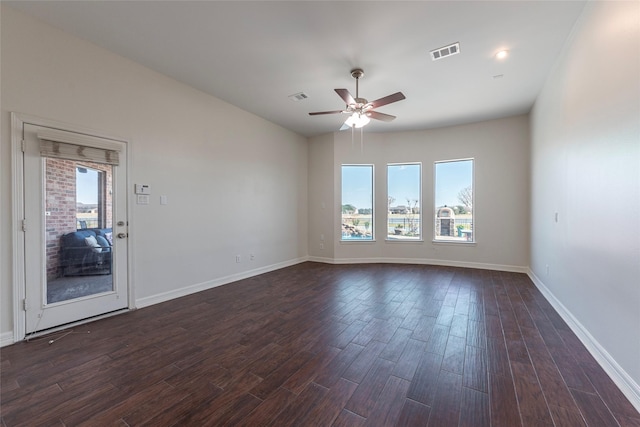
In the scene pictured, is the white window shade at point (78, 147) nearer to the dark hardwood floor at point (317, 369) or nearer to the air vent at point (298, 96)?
the dark hardwood floor at point (317, 369)

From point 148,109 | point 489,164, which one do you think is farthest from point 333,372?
point 489,164

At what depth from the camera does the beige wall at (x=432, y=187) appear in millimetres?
5297

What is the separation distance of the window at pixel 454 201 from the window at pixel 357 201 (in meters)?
1.53

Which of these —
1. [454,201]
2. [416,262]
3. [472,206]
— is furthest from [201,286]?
[472,206]

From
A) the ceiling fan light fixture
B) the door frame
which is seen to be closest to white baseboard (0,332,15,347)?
the door frame

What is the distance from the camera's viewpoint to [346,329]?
2805 mm

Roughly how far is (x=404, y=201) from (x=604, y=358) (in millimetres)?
4485

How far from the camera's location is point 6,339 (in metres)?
2.51

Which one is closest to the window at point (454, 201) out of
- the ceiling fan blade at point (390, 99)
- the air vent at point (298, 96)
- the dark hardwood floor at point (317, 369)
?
the dark hardwood floor at point (317, 369)

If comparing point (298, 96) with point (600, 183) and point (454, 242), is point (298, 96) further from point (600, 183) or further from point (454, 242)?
point (454, 242)

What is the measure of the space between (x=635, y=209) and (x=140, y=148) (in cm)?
491

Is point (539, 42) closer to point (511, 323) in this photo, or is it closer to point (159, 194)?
point (511, 323)

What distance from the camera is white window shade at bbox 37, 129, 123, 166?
274cm

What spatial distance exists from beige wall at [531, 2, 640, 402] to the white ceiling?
0.57 meters
